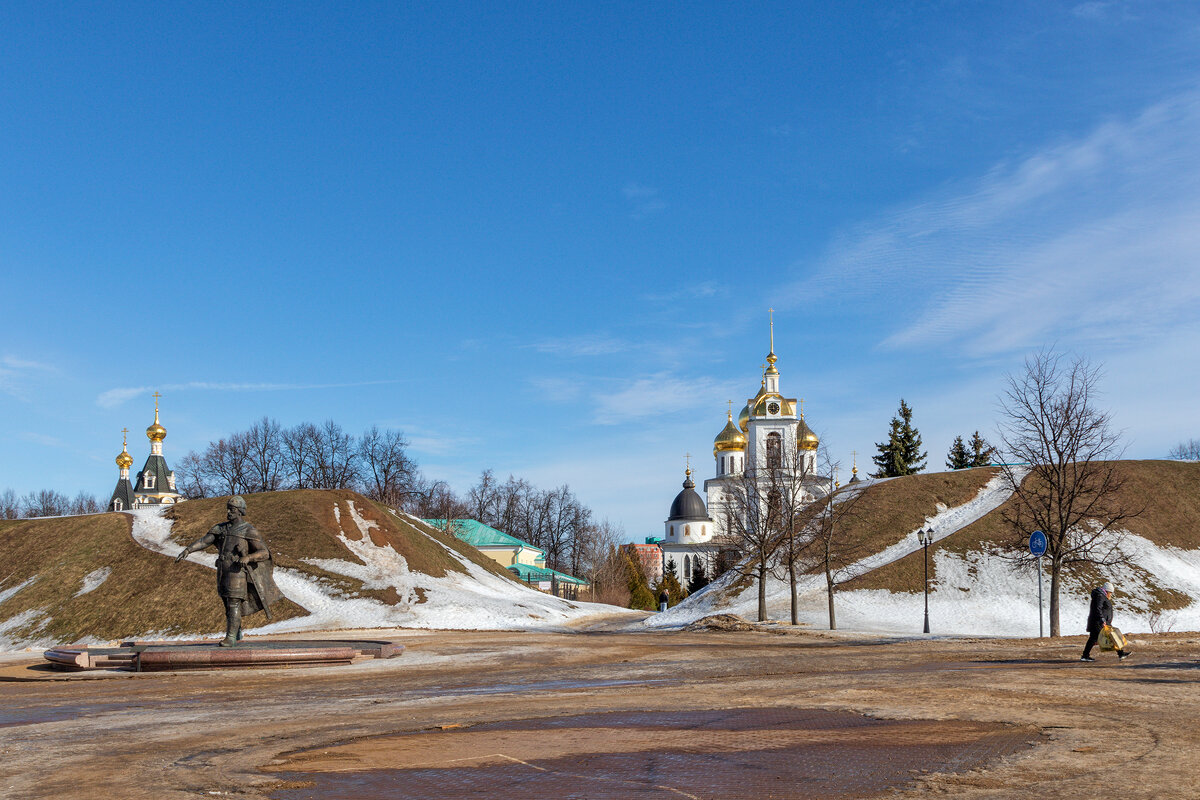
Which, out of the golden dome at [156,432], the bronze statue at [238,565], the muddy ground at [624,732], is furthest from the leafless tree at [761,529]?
the golden dome at [156,432]

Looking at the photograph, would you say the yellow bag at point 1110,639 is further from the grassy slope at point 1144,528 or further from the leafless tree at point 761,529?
the grassy slope at point 1144,528

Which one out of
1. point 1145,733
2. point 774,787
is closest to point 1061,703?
point 1145,733

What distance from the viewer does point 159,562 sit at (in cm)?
4412

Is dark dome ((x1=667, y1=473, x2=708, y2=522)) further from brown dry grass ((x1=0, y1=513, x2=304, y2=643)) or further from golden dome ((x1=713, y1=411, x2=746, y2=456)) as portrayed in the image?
brown dry grass ((x1=0, y1=513, x2=304, y2=643))

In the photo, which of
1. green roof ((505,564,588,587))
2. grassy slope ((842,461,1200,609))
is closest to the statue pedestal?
grassy slope ((842,461,1200,609))

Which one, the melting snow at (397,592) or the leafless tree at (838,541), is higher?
the leafless tree at (838,541)

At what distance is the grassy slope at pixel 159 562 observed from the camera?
127 feet

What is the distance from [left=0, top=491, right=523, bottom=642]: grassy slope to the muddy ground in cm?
2186

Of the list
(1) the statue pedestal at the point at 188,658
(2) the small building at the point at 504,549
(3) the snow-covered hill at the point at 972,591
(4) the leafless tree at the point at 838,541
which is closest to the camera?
(1) the statue pedestal at the point at 188,658

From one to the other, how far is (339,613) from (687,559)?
66.6 m

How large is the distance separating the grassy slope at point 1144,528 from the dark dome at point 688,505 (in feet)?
181

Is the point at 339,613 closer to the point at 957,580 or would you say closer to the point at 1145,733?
the point at 957,580

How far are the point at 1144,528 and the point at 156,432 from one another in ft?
275

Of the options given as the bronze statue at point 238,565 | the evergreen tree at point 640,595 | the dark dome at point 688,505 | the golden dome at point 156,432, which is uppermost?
the golden dome at point 156,432
